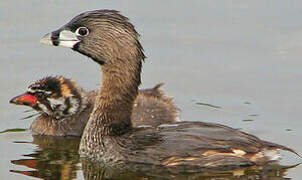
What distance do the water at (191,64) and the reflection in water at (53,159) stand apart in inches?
0.5

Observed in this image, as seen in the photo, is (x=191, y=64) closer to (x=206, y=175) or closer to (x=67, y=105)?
(x=67, y=105)

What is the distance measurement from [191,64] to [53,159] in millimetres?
3828

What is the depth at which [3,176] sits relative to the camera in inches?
462

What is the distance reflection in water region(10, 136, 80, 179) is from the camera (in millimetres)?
11844

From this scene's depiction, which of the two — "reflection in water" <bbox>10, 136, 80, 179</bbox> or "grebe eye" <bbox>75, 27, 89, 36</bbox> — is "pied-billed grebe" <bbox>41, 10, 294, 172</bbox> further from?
"reflection in water" <bbox>10, 136, 80, 179</bbox>

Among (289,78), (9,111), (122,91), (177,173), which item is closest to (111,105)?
(122,91)

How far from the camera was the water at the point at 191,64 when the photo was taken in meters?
12.9

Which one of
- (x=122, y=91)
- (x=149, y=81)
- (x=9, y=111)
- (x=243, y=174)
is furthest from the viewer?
(x=149, y=81)

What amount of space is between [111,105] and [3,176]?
5.71 feet

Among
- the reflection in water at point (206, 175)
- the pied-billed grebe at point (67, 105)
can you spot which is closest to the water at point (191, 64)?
the reflection in water at point (206, 175)

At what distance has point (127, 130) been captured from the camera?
479 inches

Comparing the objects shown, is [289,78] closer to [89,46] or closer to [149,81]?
[149,81]

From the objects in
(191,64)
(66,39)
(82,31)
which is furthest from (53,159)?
(191,64)

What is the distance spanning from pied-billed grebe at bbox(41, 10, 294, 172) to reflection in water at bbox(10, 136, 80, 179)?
11.7 inches
